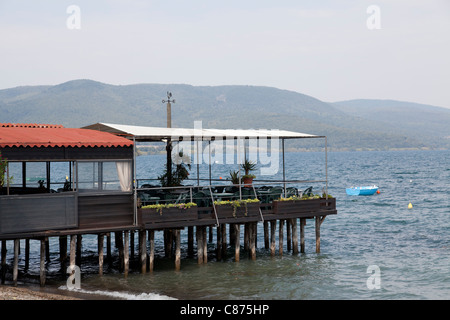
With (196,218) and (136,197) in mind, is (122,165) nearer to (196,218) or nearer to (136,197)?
(136,197)

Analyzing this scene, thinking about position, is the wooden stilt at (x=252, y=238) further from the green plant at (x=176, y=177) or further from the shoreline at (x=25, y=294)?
the shoreline at (x=25, y=294)

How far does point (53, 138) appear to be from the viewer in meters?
21.0

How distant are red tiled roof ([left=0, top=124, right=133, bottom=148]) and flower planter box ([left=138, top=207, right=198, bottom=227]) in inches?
102

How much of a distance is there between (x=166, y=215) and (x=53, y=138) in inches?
→ 192

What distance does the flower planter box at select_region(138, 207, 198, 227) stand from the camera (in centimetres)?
2188

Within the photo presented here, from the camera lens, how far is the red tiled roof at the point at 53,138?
20016mm

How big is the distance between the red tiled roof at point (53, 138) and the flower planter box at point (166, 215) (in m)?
2.58

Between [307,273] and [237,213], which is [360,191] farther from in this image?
[237,213]

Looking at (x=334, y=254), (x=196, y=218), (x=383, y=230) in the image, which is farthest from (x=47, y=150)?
(x=383, y=230)

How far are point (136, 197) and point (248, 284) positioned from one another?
17.8 ft

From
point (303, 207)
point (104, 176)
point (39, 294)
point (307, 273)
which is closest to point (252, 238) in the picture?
point (303, 207)

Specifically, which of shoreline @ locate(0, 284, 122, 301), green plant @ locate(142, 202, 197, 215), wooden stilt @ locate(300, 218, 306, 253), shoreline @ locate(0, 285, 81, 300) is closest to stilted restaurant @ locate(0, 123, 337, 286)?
green plant @ locate(142, 202, 197, 215)

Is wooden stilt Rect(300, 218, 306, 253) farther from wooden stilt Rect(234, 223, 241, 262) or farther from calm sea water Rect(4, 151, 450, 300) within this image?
wooden stilt Rect(234, 223, 241, 262)

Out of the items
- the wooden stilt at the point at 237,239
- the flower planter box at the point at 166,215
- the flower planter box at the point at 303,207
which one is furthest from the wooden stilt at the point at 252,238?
the flower planter box at the point at 166,215
